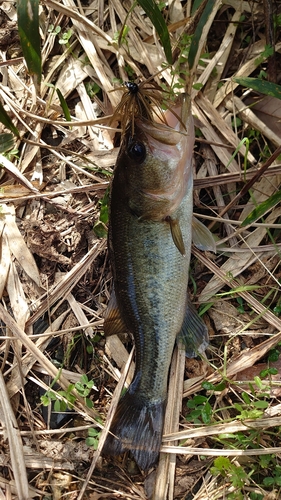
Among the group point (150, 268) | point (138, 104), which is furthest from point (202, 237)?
point (138, 104)

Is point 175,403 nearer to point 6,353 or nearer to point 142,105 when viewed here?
point 6,353

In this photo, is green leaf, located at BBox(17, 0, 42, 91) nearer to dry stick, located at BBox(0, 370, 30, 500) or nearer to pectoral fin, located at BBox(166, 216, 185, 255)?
pectoral fin, located at BBox(166, 216, 185, 255)

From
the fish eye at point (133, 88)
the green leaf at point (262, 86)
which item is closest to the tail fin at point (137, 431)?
the fish eye at point (133, 88)

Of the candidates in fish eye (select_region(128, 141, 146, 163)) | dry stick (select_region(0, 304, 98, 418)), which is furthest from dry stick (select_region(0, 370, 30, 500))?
fish eye (select_region(128, 141, 146, 163))

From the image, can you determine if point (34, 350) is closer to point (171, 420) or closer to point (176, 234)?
point (171, 420)

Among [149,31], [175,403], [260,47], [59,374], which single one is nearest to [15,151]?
[149,31]

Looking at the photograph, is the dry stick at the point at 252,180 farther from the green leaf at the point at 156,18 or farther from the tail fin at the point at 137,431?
the tail fin at the point at 137,431

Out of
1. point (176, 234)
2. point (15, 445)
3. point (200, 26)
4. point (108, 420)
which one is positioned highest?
point (200, 26)
